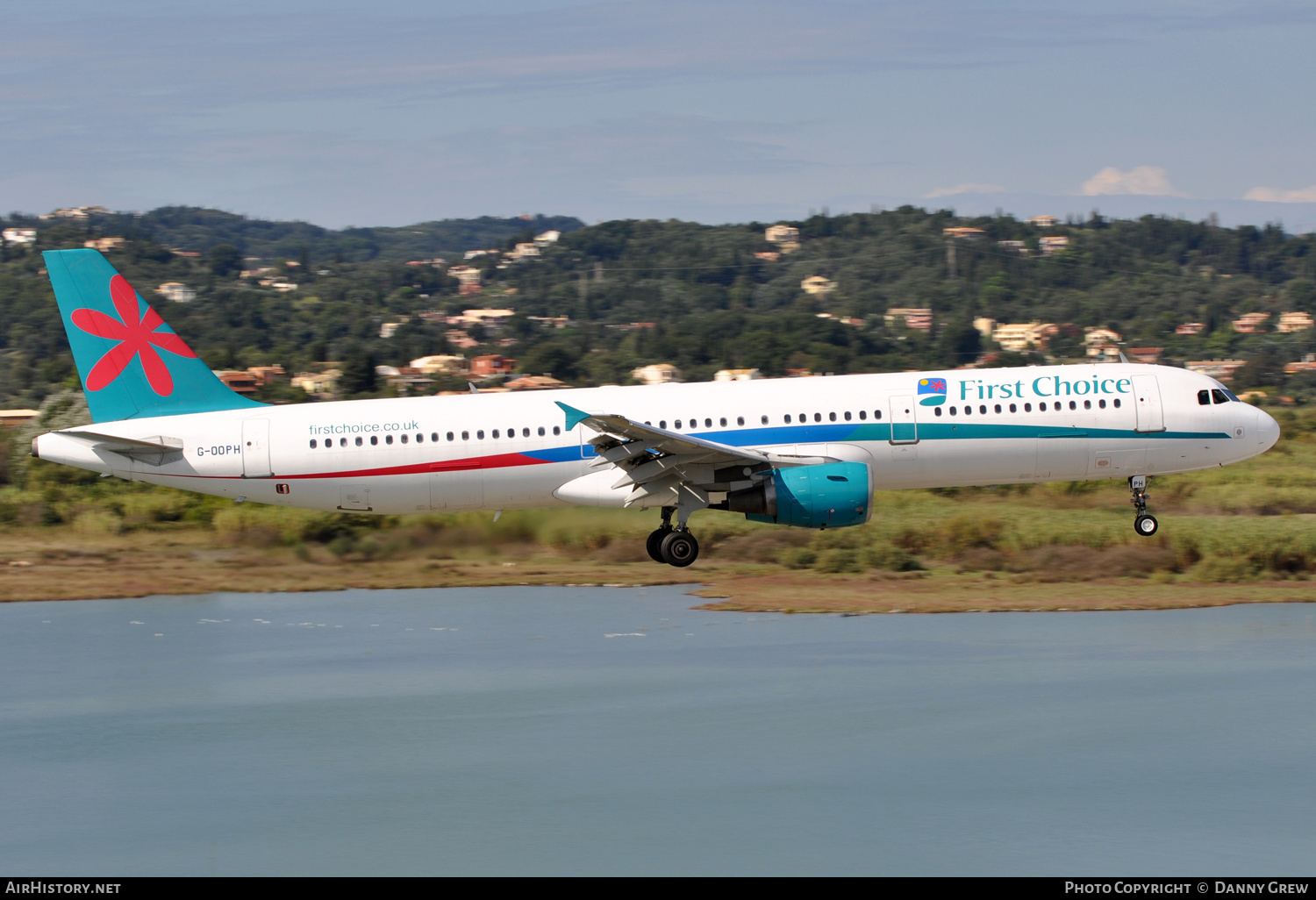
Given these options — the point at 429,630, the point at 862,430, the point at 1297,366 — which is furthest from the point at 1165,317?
the point at 862,430

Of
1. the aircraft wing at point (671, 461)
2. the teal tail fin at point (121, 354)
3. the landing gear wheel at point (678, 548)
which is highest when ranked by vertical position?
the teal tail fin at point (121, 354)

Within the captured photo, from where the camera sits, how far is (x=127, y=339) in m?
31.2

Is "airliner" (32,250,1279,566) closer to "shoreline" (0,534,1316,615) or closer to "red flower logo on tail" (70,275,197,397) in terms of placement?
"red flower logo on tail" (70,275,197,397)

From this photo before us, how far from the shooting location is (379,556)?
46094 mm

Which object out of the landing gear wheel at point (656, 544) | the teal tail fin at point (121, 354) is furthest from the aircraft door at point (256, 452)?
the landing gear wheel at point (656, 544)

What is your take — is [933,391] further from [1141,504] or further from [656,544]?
[656,544]

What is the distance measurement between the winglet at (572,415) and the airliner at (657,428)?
174 millimetres

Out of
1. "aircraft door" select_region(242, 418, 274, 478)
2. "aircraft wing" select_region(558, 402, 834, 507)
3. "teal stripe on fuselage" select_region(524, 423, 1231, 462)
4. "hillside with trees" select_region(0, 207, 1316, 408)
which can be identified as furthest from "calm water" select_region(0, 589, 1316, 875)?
"hillside with trees" select_region(0, 207, 1316, 408)

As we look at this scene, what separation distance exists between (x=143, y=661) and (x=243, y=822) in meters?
16.3

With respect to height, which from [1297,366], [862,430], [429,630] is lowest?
[429,630]

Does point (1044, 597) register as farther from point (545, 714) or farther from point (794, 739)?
point (545, 714)

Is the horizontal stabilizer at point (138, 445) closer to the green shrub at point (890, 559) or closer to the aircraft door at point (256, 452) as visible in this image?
the aircraft door at point (256, 452)

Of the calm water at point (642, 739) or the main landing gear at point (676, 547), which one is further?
the calm water at point (642, 739)

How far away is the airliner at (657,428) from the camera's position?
1172 inches
